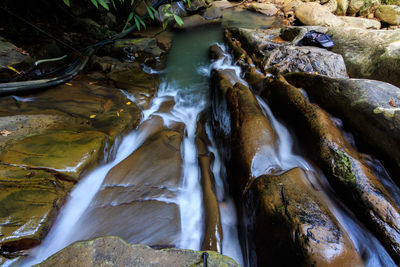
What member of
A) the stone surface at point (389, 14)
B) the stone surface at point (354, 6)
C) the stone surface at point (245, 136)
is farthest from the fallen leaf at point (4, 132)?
the stone surface at point (354, 6)

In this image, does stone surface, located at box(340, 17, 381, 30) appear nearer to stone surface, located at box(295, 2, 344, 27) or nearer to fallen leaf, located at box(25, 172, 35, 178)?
stone surface, located at box(295, 2, 344, 27)

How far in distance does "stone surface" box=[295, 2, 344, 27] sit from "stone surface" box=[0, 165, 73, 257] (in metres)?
13.1

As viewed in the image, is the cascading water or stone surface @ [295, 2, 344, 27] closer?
the cascading water

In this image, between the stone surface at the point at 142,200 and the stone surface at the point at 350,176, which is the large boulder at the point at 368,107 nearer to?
the stone surface at the point at 350,176

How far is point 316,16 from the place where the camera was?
10.1 meters

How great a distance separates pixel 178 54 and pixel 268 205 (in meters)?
7.96

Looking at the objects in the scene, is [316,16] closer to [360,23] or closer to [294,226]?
[360,23]

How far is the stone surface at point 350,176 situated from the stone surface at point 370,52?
2534 millimetres

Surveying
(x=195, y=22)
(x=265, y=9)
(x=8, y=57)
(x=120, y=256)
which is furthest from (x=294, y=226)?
(x=265, y=9)

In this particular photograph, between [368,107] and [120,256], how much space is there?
3974mm

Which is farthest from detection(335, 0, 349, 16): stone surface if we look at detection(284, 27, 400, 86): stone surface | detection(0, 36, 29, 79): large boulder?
detection(0, 36, 29, 79): large boulder

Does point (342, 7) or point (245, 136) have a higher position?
point (342, 7)

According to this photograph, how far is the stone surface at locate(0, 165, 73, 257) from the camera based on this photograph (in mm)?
1736

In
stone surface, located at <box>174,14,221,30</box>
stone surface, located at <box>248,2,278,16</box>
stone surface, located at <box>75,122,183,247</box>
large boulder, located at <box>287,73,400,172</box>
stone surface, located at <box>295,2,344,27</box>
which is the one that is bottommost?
stone surface, located at <box>75,122,183,247</box>
